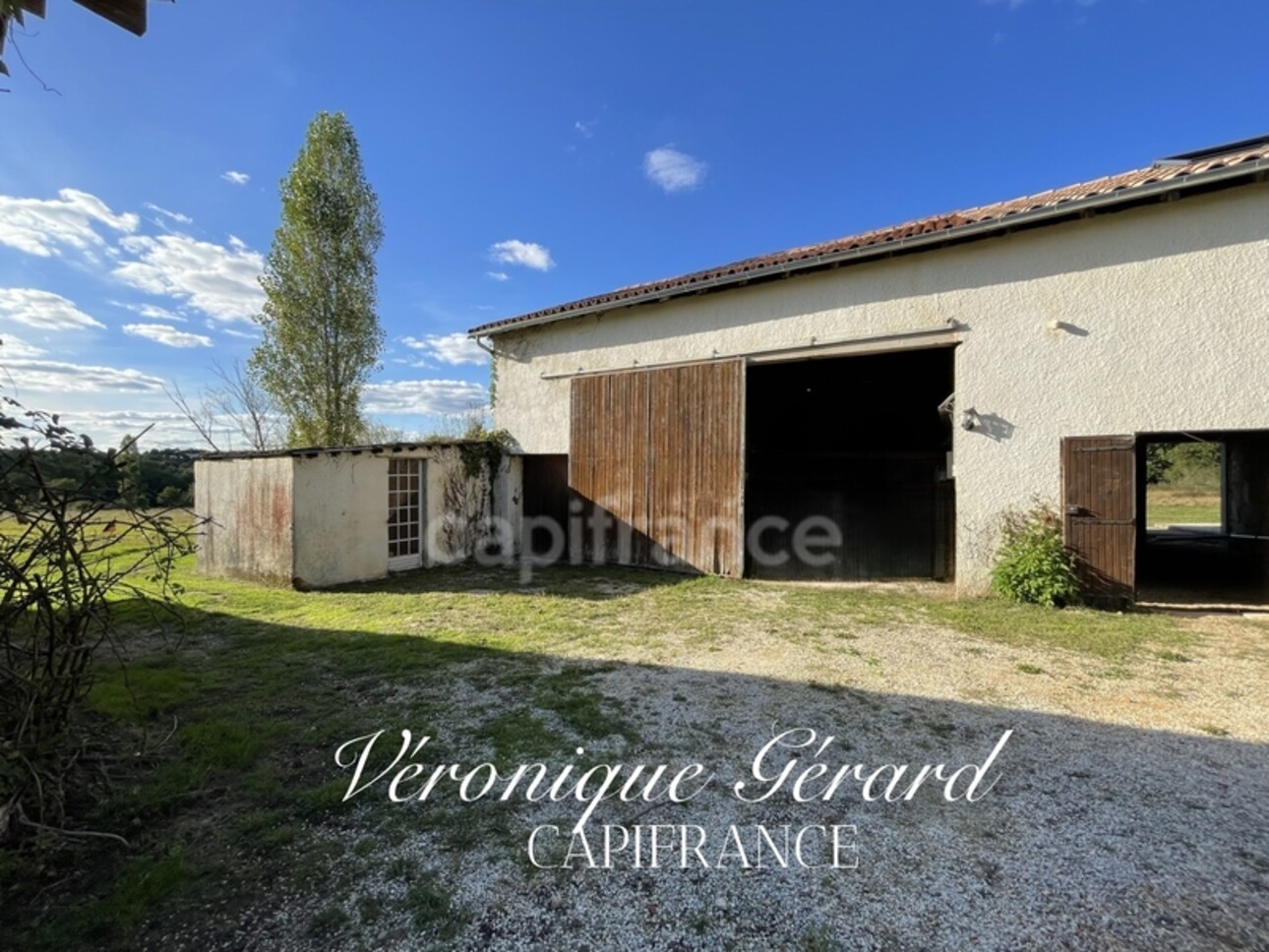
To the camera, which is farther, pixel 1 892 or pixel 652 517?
pixel 652 517

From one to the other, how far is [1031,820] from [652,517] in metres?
7.31

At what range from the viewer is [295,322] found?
16.5m

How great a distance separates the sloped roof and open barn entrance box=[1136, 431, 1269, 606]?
2.72 metres

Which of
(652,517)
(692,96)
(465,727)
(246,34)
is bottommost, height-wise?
(465,727)

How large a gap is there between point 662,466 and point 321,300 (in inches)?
543

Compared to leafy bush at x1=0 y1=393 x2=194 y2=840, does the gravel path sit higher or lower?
lower

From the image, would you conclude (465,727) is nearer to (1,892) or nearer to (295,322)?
(1,892)

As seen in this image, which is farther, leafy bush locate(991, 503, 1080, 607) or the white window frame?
the white window frame

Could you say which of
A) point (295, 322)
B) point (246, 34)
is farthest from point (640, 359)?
point (295, 322)

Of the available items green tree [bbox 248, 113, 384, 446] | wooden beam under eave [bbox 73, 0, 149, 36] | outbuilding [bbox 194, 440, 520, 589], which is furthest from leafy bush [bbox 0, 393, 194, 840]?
green tree [bbox 248, 113, 384, 446]

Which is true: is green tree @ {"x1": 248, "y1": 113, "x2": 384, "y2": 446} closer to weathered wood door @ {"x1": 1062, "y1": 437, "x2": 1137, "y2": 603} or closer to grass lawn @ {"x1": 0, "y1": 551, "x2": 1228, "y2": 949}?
grass lawn @ {"x1": 0, "y1": 551, "x2": 1228, "y2": 949}

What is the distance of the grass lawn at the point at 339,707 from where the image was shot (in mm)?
2010

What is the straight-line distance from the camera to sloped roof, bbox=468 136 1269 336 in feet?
18.7

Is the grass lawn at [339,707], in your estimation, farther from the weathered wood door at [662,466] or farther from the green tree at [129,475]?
the weathered wood door at [662,466]
